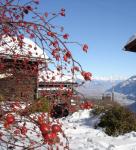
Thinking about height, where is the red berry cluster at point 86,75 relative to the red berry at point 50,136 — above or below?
above

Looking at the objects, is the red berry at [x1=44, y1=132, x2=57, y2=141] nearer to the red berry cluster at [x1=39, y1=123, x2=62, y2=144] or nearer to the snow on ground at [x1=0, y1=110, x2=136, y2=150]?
the red berry cluster at [x1=39, y1=123, x2=62, y2=144]

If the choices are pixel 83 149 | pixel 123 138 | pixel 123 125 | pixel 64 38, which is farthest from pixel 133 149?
pixel 64 38

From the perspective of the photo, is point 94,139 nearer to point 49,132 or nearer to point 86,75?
point 86,75

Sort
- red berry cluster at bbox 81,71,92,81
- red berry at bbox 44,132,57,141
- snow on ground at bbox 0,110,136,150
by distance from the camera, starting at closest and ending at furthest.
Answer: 1. red berry at bbox 44,132,57,141
2. red berry cluster at bbox 81,71,92,81
3. snow on ground at bbox 0,110,136,150

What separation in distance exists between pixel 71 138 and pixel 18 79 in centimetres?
345

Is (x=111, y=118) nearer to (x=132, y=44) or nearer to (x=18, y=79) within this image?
(x=132, y=44)

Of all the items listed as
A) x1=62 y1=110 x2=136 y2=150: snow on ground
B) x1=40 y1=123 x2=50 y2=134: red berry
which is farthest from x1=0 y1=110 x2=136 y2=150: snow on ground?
x1=40 y1=123 x2=50 y2=134: red berry

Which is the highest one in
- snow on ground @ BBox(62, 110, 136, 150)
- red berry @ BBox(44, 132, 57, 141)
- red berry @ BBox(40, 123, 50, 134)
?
red berry @ BBox(40, 123, 50, 134)

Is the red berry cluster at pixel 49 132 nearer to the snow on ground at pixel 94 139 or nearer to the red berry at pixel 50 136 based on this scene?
the red berry at pixel 50 136

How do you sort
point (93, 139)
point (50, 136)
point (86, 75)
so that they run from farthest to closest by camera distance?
1. point (93, 139)
2. point (86, 75)
3. point (50, 136)

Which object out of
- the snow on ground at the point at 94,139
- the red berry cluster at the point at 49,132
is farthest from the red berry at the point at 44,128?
the snow on ground at the point at 94,139

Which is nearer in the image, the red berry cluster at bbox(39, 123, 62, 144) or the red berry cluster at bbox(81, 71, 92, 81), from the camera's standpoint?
the red berry cluster at bbox(39, 123, 62, 144)

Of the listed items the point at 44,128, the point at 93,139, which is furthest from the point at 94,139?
the point at 44,128

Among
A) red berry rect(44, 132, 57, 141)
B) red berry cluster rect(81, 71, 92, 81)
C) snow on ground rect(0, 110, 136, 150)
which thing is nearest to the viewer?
red berry rect(44, 132, 57, 141)
